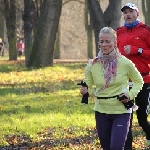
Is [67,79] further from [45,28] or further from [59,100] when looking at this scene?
[59,100]

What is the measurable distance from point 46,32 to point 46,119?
41.1 feet

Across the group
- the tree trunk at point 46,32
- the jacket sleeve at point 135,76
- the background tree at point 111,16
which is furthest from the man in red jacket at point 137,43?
the tree trunk at point 46,32

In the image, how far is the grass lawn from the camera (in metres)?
7.87

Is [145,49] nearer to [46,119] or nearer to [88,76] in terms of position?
[88,76]

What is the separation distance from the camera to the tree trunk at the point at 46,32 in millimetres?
21578

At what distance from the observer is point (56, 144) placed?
7.73 m

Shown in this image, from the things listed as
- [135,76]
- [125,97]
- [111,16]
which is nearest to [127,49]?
[135,76]

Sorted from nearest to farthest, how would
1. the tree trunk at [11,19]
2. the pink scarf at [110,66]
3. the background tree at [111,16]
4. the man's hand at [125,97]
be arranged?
1. the man's hand at [125,97]
2. the pink scarf at [110,66]
3. the background tree at [111,16]
4. the tree trunk at [11,19]

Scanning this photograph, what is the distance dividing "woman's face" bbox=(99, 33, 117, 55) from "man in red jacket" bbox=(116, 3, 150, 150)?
120 centimetres

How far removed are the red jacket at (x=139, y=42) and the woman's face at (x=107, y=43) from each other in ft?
4.36

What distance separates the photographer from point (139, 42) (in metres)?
6.83

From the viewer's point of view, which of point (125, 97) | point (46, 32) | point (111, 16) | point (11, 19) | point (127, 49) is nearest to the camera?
point (125, 97)

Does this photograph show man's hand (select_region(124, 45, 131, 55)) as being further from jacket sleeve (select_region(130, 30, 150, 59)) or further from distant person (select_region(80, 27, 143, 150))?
distant person (select_region(80, 27, 143, 150))

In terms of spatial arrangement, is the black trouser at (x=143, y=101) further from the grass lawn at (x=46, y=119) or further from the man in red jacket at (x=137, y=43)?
the grass lawn at (x=46, y=119)
